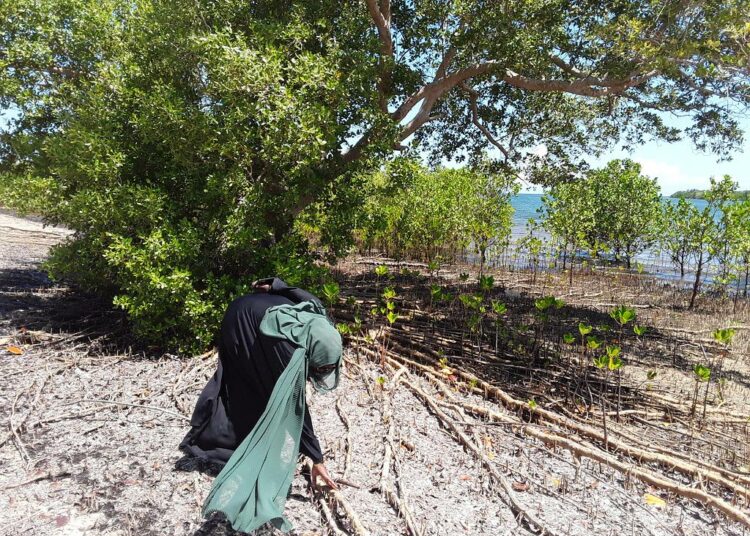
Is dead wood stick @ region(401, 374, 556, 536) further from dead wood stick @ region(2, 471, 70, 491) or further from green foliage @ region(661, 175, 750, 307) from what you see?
green foliage @ region(661, 175, 750, 307)

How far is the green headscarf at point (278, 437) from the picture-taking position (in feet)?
7.32

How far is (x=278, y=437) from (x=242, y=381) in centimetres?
58

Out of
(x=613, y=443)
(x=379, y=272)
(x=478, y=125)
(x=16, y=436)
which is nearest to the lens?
(x=16, y=436)

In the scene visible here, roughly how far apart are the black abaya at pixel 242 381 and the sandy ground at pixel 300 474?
0.77 ft

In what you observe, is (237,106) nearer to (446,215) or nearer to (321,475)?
(321,475)

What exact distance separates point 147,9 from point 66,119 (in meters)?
1.68

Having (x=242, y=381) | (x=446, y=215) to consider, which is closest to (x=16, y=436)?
(x=242, y=381)

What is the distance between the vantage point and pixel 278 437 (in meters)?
2.42

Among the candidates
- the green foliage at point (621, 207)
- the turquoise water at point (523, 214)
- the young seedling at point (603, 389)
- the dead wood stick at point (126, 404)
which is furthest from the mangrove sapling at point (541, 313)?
the green foliage at point (621, 207)

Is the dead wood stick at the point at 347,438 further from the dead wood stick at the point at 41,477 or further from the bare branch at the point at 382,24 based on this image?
the bare branch at the point at 382,24

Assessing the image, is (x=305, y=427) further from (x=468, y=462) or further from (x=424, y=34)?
(x=424, y=34)

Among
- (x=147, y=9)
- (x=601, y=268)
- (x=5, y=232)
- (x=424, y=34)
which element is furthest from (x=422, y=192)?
(x=5, y=232)

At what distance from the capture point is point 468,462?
3.52m

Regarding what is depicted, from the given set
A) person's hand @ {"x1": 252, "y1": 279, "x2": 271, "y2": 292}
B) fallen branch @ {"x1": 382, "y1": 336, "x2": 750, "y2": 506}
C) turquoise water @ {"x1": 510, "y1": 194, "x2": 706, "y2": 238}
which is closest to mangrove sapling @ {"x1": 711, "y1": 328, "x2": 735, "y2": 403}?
fallen branch @ {"x1": 382, "y1": 336, "x2": 750, "y2": 506}
